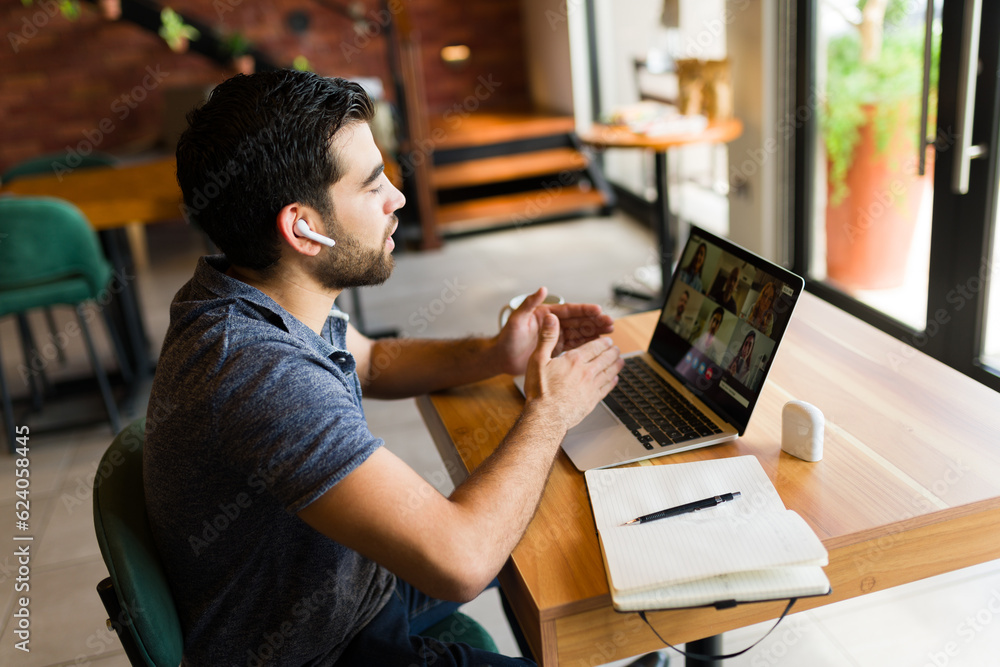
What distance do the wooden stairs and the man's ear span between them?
4042 mm

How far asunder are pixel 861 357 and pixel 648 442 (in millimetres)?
440

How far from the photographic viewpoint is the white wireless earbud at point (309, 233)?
1101mm

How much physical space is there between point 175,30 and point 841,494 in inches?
240

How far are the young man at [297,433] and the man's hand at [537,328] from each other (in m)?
0.17

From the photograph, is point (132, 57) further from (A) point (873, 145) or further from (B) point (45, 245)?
(A) point (873, 145)

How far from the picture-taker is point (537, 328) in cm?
143

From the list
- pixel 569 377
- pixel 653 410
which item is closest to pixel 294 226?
pixel 569 377

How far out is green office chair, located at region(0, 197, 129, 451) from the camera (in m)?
2.80

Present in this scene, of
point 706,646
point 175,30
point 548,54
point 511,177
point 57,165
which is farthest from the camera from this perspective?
point 548,54

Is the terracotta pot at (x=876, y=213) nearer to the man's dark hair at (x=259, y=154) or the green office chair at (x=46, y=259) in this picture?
the man's dark hair at (x=259, y=154)

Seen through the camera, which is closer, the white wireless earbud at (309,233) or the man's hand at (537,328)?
the white wireless earbud at (309,233)

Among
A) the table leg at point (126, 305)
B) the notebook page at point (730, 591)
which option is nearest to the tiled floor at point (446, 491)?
the table leg at point (126, 305)
